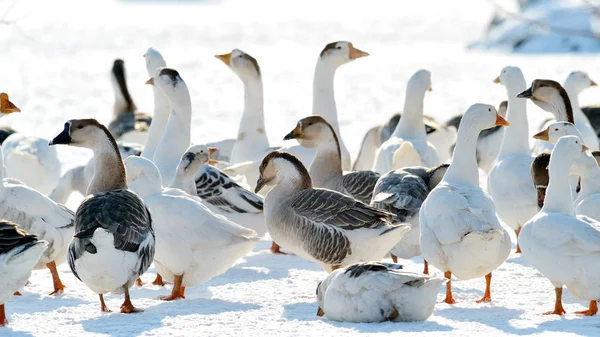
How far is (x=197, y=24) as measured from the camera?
187ft

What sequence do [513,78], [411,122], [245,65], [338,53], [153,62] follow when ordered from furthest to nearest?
[153,62], [338,53], [245,65], [411,122], [513,78]

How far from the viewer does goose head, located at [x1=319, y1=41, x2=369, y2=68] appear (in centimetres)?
1239

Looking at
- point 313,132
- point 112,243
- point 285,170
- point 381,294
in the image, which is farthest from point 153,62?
point 381,294

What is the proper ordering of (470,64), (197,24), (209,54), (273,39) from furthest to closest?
(197,24), (273,39), (209,54), (470,64)

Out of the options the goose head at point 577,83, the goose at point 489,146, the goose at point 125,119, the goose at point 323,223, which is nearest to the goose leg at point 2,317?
the goose at point 323,223

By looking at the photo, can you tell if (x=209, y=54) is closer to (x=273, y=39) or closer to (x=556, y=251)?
(x=273, y=39)

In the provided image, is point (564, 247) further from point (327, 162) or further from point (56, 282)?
point (56, 282)

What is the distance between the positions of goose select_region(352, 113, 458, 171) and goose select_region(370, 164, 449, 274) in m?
4.29

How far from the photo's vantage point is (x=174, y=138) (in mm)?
10203

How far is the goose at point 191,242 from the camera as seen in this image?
25.0 ft

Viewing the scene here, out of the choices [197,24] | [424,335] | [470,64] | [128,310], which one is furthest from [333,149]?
[197,24]

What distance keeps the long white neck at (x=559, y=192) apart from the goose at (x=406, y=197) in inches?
57.1

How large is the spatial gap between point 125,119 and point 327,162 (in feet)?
20.7

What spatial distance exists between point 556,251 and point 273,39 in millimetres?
39974
